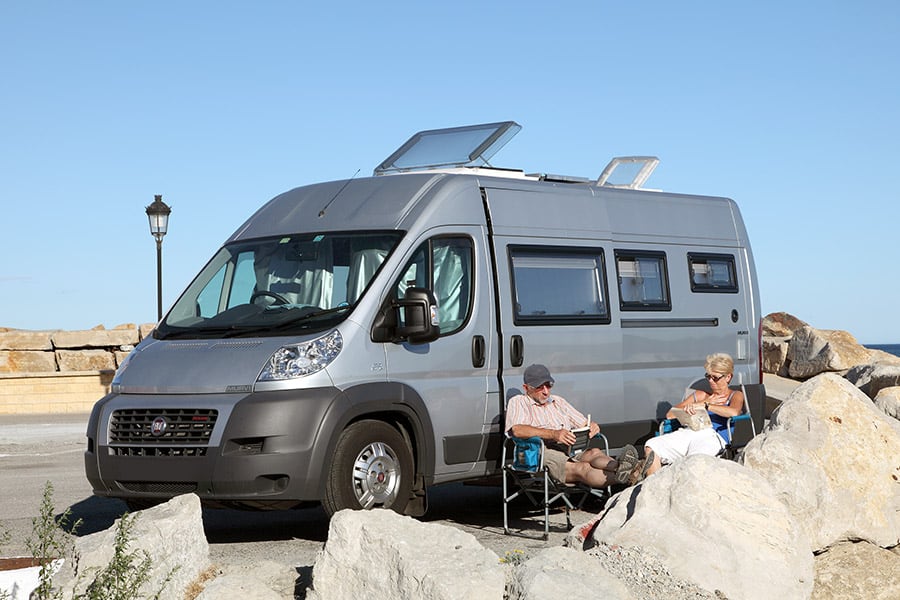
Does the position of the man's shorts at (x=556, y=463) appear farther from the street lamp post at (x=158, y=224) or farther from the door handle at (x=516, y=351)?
the street lamp post at (x=158, y=224)

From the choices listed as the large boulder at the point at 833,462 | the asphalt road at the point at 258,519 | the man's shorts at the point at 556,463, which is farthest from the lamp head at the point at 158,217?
the large boulder at the point at 833,462

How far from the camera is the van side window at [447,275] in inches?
399

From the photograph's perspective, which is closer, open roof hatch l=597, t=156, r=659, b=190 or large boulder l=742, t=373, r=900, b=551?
large boulder l=742, t=373, r=900, b=551

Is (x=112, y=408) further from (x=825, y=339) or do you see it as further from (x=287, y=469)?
(x=825, y=339)

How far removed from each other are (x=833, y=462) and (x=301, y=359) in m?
3.53

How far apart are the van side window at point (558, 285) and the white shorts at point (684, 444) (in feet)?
5.13

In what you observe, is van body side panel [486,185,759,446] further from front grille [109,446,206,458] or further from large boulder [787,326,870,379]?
large boulder [787,326,870,379]

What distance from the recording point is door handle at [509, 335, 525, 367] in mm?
10617

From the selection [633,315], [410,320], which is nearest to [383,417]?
[410,320]

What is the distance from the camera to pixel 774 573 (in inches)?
254

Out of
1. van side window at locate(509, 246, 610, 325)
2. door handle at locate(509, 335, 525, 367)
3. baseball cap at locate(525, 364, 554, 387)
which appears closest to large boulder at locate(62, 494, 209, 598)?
baseball cap at locate(525, 364, 554, 387)

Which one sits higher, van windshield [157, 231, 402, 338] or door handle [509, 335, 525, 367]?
van windshield [157, 231, 402, 338]

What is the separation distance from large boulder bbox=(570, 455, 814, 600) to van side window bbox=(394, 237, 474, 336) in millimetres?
3443

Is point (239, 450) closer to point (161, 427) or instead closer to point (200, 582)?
point (161, 427)
